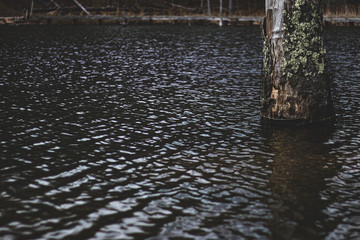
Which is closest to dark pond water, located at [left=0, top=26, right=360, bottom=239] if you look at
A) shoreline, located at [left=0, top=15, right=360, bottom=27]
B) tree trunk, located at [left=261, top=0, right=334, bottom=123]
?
tree trunk, located at [left=261, top=0, right=334, bottom=123]

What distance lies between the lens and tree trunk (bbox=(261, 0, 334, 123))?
34.4 feet

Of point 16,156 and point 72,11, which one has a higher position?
point 72,11

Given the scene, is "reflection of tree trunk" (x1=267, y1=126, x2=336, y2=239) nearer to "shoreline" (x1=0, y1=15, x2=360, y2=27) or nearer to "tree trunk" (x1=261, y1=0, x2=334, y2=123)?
"tree trunk" (x1=261, y1=0, x2=334, y2=123)

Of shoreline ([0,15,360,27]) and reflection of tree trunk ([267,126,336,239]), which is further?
shoreline ([0,15,360,27])

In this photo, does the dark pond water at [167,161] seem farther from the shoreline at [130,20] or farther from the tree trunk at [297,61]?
the shoreline at [130,20]

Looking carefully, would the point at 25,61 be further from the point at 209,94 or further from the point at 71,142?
the point at 71,142

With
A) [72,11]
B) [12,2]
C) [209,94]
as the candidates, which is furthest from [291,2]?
[12,2]

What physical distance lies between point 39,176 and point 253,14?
4337 cm

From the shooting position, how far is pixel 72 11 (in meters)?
50.1

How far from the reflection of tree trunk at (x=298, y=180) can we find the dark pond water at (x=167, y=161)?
0.02m

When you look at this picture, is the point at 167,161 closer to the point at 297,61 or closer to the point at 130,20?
the point at 297,61

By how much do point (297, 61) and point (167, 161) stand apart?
13.8ft

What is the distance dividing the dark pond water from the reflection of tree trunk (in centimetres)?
2

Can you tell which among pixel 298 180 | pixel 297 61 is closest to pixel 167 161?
pixel 298 180
